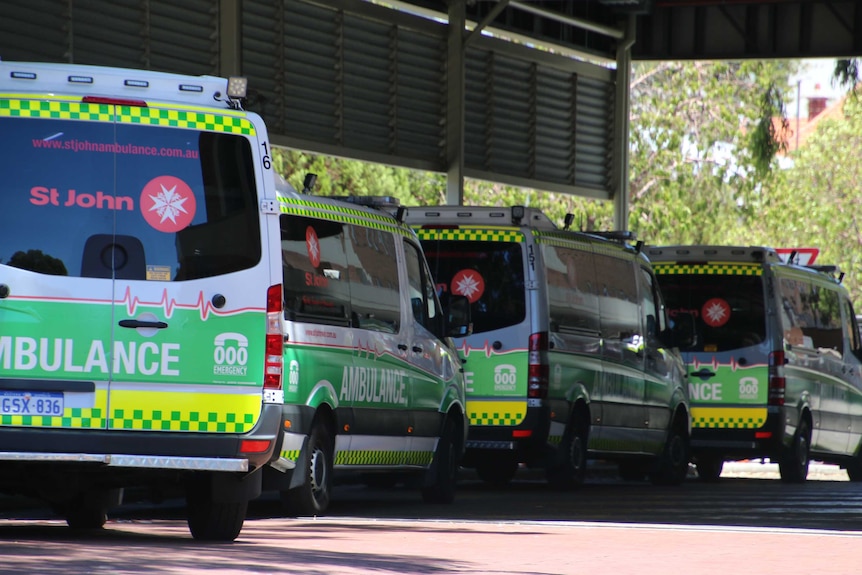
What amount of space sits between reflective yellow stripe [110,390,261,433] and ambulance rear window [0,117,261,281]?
2.10 ft

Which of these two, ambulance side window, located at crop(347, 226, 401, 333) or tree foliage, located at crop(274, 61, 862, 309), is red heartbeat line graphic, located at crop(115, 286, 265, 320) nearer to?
ambulance side window, located at crop(347, 226, 401, 333)

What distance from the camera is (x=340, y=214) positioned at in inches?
518

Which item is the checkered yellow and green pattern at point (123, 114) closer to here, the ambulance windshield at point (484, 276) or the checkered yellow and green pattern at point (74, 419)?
the checkered yellow and green pattern at point (74, 419)

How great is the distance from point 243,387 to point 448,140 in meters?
16.9

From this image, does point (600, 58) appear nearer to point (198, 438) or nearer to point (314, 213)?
point (314, 213)

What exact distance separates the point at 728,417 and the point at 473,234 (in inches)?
233

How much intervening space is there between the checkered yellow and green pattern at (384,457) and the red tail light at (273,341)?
10.7 ft

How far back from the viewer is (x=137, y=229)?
9.70 meters

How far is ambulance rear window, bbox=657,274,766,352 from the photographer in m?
21.0

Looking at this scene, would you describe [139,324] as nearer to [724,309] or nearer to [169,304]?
[169,304]

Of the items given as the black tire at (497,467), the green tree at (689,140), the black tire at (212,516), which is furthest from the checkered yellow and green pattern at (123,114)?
the green tree at (689,140)

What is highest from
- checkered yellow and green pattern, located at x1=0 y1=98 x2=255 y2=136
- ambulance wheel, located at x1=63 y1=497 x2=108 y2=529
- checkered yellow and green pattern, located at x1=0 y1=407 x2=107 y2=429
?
checkered yellow and green pattern, located at x1=0 y1=98 x2=255 y2=136

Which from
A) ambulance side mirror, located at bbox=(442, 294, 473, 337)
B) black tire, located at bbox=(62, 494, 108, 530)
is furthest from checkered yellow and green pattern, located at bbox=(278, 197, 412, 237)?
black tire, located at bbox=(62, 494, 108, 530)

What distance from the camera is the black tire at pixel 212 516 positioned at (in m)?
10.4
